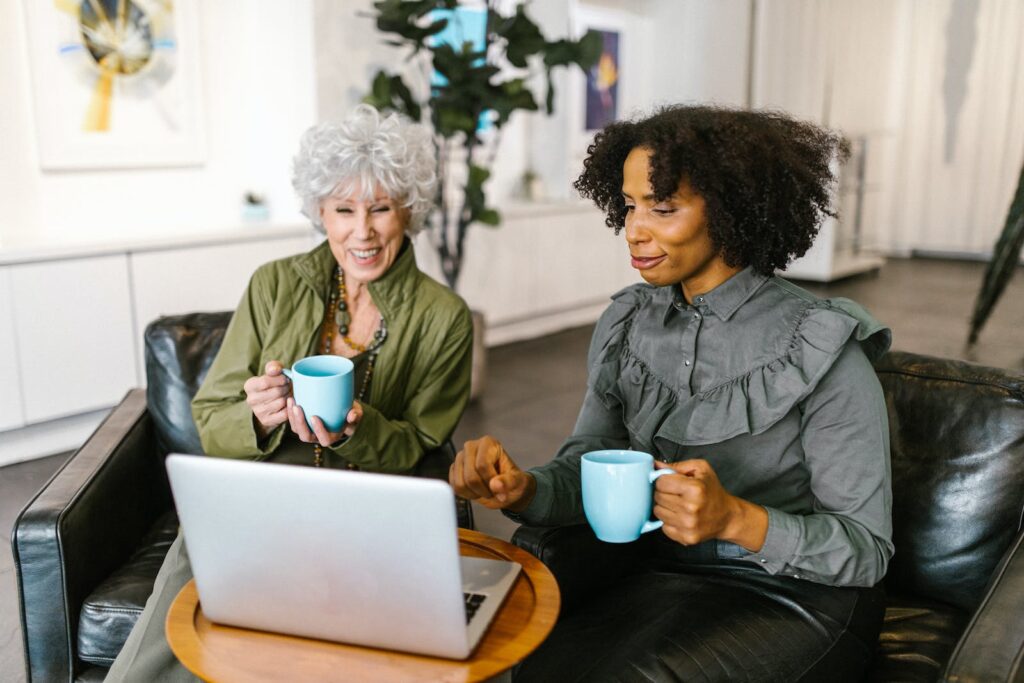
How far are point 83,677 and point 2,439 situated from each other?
2.29 m

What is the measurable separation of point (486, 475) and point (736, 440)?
1.35 feet

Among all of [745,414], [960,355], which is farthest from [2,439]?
[960,355]

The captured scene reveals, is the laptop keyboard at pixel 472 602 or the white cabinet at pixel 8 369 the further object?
the white cabinet at pixel 8 369

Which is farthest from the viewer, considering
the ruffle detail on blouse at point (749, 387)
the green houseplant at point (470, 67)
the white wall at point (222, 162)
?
the white wall at point (222, 162)

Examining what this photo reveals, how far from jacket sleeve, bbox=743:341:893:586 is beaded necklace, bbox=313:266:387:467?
88 centimetres

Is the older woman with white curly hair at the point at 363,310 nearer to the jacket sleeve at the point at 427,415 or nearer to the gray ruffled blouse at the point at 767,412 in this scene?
the jacket sleeve at the point at 427,415

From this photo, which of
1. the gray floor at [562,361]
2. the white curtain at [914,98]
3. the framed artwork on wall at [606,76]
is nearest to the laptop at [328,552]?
the gray floor at [562,361]

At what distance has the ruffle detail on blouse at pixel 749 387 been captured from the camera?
1.44 m

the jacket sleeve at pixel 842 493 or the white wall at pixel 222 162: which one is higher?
the white wall at pixel 222 162

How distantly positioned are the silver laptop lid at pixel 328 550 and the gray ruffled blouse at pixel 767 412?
486 millimetres

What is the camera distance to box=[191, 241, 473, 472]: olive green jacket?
1902 millimetres

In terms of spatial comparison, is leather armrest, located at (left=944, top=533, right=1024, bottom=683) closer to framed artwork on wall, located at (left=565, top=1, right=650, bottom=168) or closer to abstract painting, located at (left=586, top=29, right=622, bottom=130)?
framed artwork on wall, located at (left=565, top=1, right=650, bottom=168)

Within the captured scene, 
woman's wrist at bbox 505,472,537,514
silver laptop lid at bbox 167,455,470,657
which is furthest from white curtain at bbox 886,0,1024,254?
silver laptop lid at bbox 167,455,470,657

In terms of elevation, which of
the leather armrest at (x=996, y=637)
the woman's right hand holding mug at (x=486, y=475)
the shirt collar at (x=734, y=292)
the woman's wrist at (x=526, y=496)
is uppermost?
the shirt collar at (x=734, y=292)
